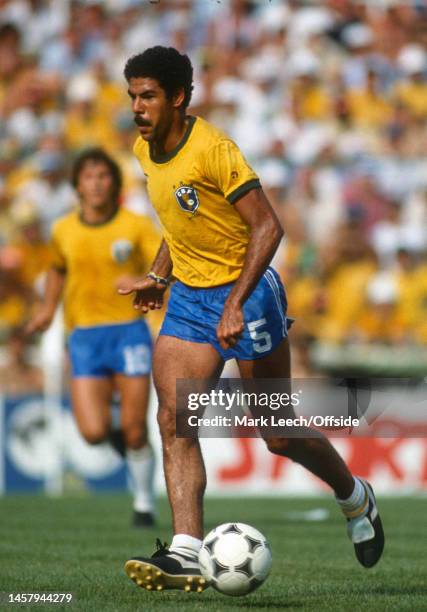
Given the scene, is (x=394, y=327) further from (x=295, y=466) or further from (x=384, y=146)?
(x=384, y=146)

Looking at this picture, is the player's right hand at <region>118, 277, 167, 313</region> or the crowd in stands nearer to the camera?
the player's right hand at <region>118, 277, 167, 313</region>

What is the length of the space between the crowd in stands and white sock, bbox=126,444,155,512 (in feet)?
12.7

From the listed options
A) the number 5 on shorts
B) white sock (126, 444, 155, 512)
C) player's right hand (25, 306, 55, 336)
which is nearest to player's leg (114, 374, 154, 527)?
white sock (126, 444, 155, 512)

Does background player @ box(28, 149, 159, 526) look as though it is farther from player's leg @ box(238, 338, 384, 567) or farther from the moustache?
the moustache

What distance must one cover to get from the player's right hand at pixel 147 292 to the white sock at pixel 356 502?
54.9 inches

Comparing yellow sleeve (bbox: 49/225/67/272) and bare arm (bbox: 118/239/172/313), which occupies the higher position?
yellow sleeve (bbox: 49/225/67/272)

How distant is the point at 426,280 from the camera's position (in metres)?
14.7

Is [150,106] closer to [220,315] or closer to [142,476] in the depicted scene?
[220,315]

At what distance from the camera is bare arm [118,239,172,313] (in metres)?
6.67

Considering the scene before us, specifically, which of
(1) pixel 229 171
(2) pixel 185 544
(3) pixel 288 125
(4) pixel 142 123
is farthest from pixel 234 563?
(3) pixel 288 125

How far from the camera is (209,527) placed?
9.76 m

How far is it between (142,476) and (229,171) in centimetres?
509

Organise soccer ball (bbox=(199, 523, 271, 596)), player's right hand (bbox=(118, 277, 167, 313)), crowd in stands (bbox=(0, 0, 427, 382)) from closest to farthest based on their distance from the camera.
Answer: soccer ball (bbox=(199, 523, 271, 596))
player's right hand (bbox=(118, 277, 167, 313))
crowd in stands (bbox=(0, 0, 427, 382))

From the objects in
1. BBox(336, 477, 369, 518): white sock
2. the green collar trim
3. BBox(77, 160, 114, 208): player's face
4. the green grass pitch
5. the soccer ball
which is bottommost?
the green grass pitch
